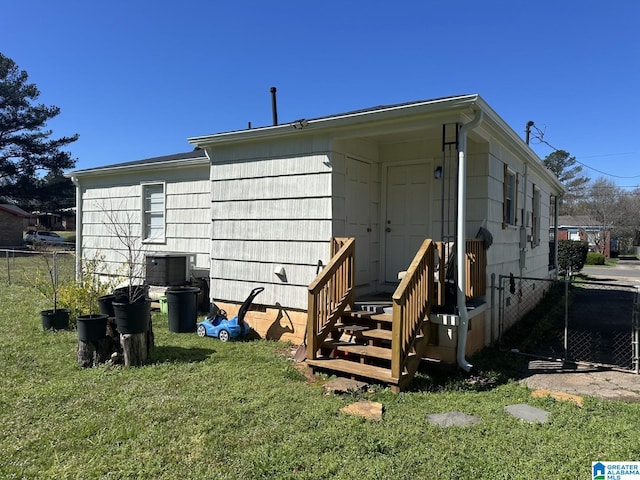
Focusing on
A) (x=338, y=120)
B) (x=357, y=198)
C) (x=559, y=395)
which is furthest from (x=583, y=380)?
(x=338, y=120)

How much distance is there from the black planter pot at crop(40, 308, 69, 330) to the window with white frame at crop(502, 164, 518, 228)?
22.4ft

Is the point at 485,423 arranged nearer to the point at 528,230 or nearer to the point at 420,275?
the point at 420,275

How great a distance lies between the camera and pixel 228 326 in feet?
19.9

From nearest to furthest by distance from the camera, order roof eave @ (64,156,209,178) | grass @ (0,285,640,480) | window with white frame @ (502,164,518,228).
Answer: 1. grass @ (0,285,640,480)
2. window with white frame @ (502,164,518,228)
3. roof eave @ (64,156,209,178)

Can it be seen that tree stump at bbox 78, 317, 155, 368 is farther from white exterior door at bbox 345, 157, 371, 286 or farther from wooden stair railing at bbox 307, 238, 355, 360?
white exterior door at bbox 345, 157, 371, 286

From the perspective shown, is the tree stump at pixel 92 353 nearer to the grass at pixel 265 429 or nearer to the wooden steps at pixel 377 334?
the grass at pixel 265 429

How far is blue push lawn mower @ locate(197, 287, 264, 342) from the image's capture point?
607 centimetres

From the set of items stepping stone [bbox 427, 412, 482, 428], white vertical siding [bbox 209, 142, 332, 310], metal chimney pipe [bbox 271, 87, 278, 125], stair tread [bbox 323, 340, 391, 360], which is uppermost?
metal chimney pipe [bbox 271, 87, 278, 125]

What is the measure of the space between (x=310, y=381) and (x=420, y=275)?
5.22 feet

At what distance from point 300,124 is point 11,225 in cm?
3187

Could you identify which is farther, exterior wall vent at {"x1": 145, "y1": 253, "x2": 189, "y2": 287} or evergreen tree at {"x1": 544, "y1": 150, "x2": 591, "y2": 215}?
evergreen tree at {"x1": 544, "y1": 150, "x2": 591, "y2": 215}

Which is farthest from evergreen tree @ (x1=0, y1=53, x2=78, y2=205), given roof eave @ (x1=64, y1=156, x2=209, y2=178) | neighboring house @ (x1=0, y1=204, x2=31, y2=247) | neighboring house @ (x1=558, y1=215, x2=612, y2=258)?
neighboring house @ (x1=558, y1=215, x2=612, y2=258)

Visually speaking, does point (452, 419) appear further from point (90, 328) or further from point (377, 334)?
point (90, 328)

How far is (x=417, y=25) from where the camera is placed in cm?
952
